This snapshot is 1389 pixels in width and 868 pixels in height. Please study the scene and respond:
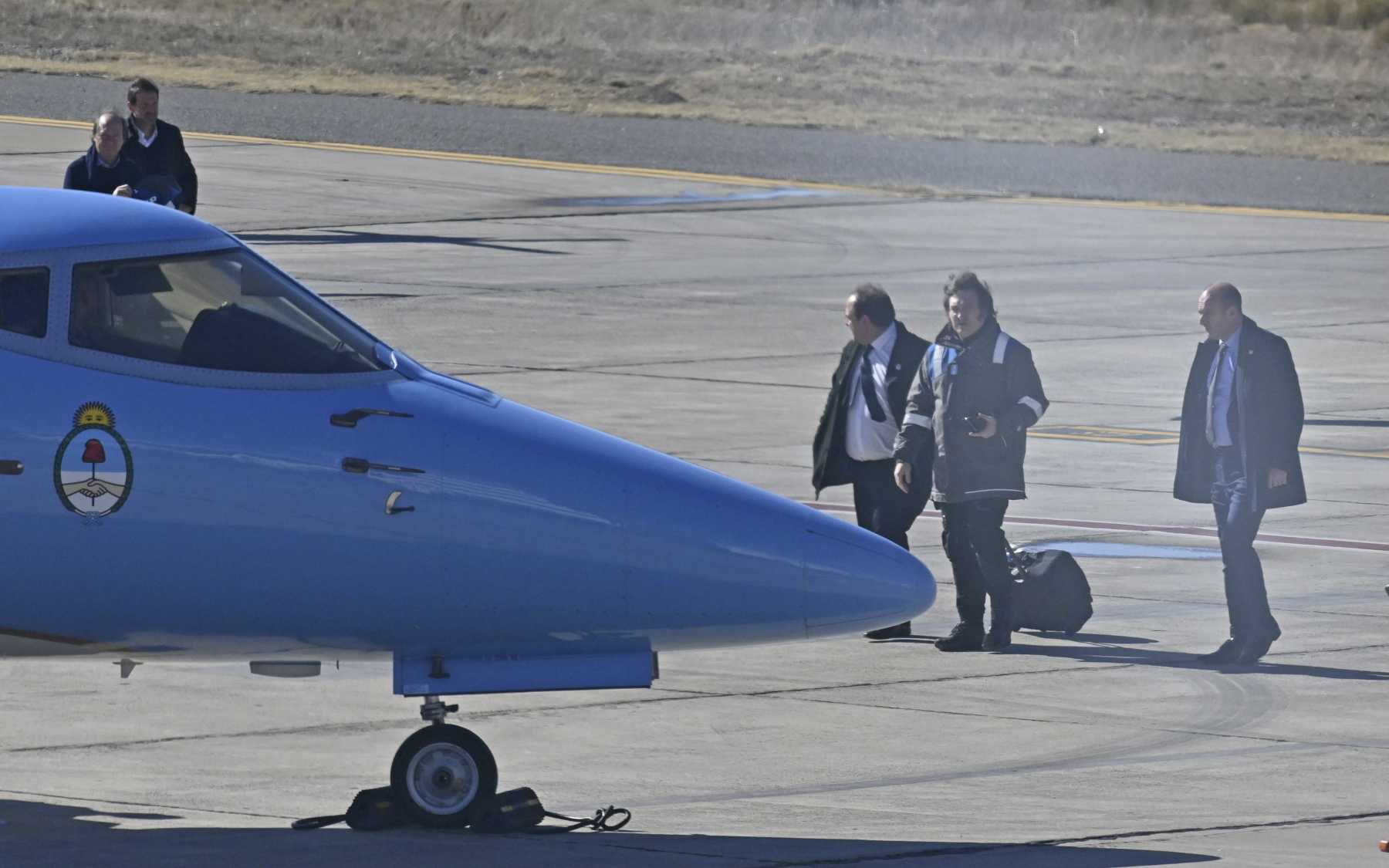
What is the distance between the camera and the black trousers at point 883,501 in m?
14.1

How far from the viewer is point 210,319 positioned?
916cm

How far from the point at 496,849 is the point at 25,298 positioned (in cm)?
256

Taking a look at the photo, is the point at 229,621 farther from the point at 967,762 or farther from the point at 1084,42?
the point at 1084,42

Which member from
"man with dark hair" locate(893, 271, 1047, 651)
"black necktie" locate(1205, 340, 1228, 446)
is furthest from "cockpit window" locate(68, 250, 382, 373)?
"black necktie" locate(1205, 340, 1228, 446)

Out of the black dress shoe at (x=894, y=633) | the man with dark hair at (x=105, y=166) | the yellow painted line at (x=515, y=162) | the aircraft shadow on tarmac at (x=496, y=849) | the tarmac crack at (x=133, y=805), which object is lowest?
the aircraft shadow on tarmac at (x=496, y=849)

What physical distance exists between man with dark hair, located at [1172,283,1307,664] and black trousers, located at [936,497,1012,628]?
994 millimetres

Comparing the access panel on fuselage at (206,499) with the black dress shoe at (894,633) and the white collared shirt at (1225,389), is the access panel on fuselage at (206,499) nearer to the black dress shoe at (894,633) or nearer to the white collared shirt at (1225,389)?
the black dress shoe at (894,633)

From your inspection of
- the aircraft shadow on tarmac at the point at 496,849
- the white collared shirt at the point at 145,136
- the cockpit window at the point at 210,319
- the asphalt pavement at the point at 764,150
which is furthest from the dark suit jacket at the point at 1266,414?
the asphalt pavement at the point at 764,150

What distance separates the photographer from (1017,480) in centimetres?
1370

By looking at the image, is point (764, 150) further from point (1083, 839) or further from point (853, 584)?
point (853, 584)

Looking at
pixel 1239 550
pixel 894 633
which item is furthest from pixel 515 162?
pixel 1239 550

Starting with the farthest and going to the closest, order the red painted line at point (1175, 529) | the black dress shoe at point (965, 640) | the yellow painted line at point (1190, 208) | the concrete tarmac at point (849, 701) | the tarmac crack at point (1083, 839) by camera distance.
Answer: the yellow painted line at point (1190, 208)
the red painted line at point (1175, 529)
the black dress shoe at point (965, 640)
the concrete tarmac at point (849, 701)
the tarmac crack at point (1083, 839)

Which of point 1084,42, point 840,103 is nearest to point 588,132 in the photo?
point 840,103

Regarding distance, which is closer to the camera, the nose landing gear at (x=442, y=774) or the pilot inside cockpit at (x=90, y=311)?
the pilot inside cockpit at (x=90, y=311)
